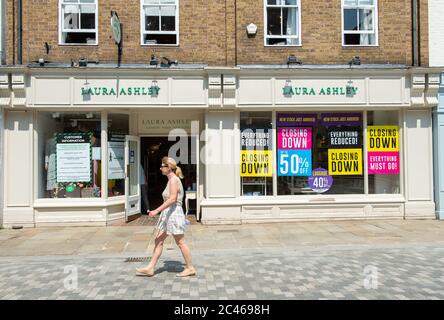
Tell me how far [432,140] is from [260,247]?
6171 mm

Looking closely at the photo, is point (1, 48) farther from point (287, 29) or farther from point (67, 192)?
point (287, 29)

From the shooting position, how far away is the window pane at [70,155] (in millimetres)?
11289

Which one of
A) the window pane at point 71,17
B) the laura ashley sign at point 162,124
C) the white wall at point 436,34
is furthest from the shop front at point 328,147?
the window pane at point 71,17

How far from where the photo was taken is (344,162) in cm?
1185

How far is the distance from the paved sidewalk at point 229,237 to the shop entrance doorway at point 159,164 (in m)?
1.68

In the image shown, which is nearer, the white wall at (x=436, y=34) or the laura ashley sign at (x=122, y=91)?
the laura ashley sign at (x=122, y=91)

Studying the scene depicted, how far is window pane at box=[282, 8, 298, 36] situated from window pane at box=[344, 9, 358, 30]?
135 centimetres

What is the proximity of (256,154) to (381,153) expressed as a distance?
3347 millimetres

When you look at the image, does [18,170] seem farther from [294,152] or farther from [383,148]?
[383,148]

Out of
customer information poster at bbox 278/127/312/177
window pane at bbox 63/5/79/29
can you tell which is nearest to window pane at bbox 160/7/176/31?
window pane at bbox 63/5/79/29

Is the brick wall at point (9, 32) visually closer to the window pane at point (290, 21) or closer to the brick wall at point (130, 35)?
the brick wall at point (130, 35)

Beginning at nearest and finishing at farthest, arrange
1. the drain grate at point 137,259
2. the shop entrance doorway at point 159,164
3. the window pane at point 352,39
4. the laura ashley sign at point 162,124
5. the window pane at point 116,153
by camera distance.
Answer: the drain grate at point 137,259, the window pane at point 116,153, the window pane at point 352,39, the laura ashley sign at point 162,124, the shop entrance doorway at point 159,164

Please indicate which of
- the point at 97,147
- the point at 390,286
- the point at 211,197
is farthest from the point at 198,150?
the point at 390,286

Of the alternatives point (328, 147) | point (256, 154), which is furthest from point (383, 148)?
point (256, 154)
